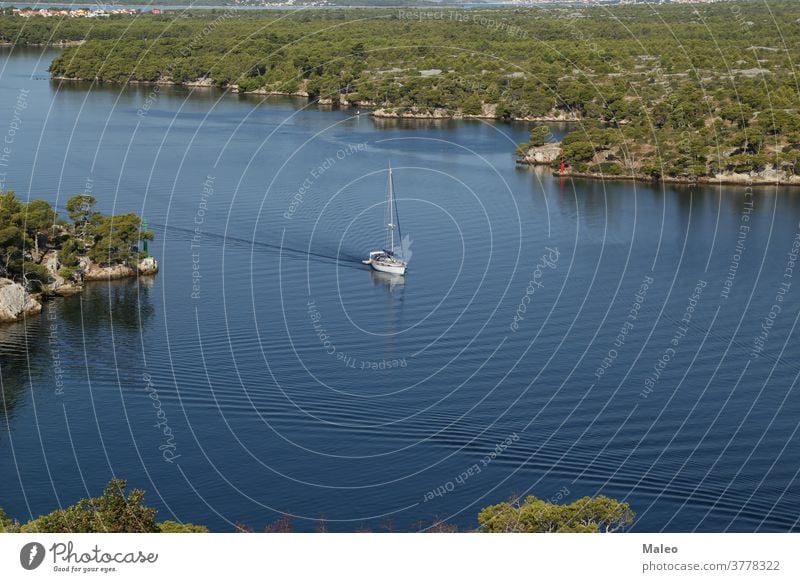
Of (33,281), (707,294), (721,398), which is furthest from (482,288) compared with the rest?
(33,281)

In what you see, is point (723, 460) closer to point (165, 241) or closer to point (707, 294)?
point (707, 294)

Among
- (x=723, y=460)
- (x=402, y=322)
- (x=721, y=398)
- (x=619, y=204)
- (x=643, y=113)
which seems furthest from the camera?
(x=643, y=113)

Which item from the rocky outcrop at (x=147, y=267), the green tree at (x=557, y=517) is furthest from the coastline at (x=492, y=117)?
the green tree at (x=557, y=517)

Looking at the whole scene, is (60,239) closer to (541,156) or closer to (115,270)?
(115,270)

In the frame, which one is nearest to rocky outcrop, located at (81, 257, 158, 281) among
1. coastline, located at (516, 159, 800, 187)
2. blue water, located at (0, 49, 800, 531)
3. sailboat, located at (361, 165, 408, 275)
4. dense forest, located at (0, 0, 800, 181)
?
blue water, located at (0, 49, 800, 531)

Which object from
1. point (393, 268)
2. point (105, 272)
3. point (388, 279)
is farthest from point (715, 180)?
point (105, 272)
